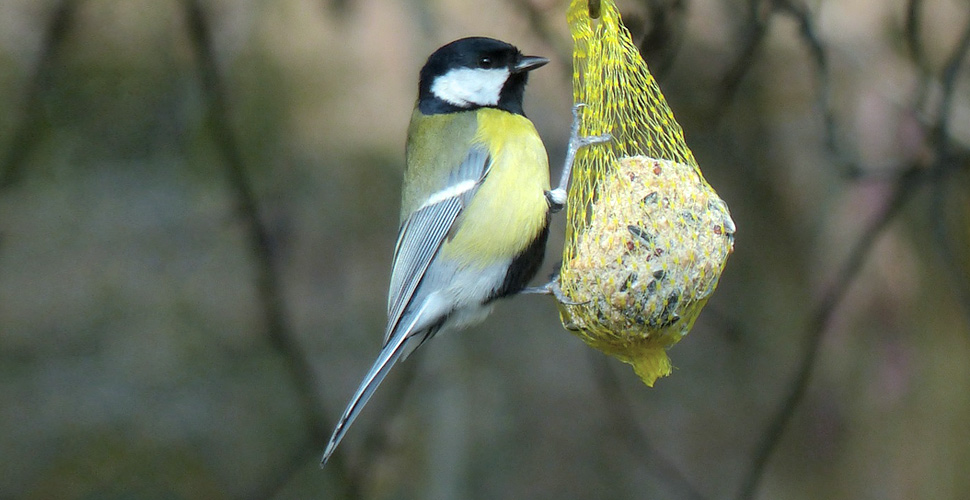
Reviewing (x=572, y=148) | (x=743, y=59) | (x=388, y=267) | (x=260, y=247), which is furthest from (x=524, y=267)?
(x=743, y=59)

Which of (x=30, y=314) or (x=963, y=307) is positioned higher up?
(x=30, y=314)

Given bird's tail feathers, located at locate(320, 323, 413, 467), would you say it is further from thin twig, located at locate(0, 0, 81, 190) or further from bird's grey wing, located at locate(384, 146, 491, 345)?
thin twig, located at locate(0, 0, 81, 190)

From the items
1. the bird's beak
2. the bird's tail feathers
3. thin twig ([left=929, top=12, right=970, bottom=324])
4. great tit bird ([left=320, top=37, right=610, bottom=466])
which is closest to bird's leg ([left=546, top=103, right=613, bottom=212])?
great tit bird ([left=320, top=37, right=610, bottom=466])

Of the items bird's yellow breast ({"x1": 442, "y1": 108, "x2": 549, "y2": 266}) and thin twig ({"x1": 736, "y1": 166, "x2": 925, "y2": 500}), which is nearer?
bird's yellow breast ({"x1": 442, "y1": 108, "x2": 549, "y2": 266})

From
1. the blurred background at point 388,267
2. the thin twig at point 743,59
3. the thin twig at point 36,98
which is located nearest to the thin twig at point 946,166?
the blurred background at point 388,267

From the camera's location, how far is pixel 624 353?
1.41 m

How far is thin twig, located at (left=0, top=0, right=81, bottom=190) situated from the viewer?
2.06 m

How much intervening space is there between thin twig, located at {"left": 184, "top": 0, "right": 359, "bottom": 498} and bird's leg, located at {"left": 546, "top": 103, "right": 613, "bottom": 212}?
0.93 meters

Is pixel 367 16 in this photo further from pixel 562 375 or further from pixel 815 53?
pixel 815 53

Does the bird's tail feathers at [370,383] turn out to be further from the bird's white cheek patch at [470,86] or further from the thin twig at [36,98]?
the thin twig at [36,98]

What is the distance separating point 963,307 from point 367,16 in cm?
197

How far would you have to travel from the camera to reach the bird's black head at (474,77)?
64.1 inches

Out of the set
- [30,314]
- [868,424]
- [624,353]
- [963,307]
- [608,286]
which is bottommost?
[868,424]

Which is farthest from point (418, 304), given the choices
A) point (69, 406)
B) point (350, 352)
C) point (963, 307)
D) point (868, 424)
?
point (963, 307)
